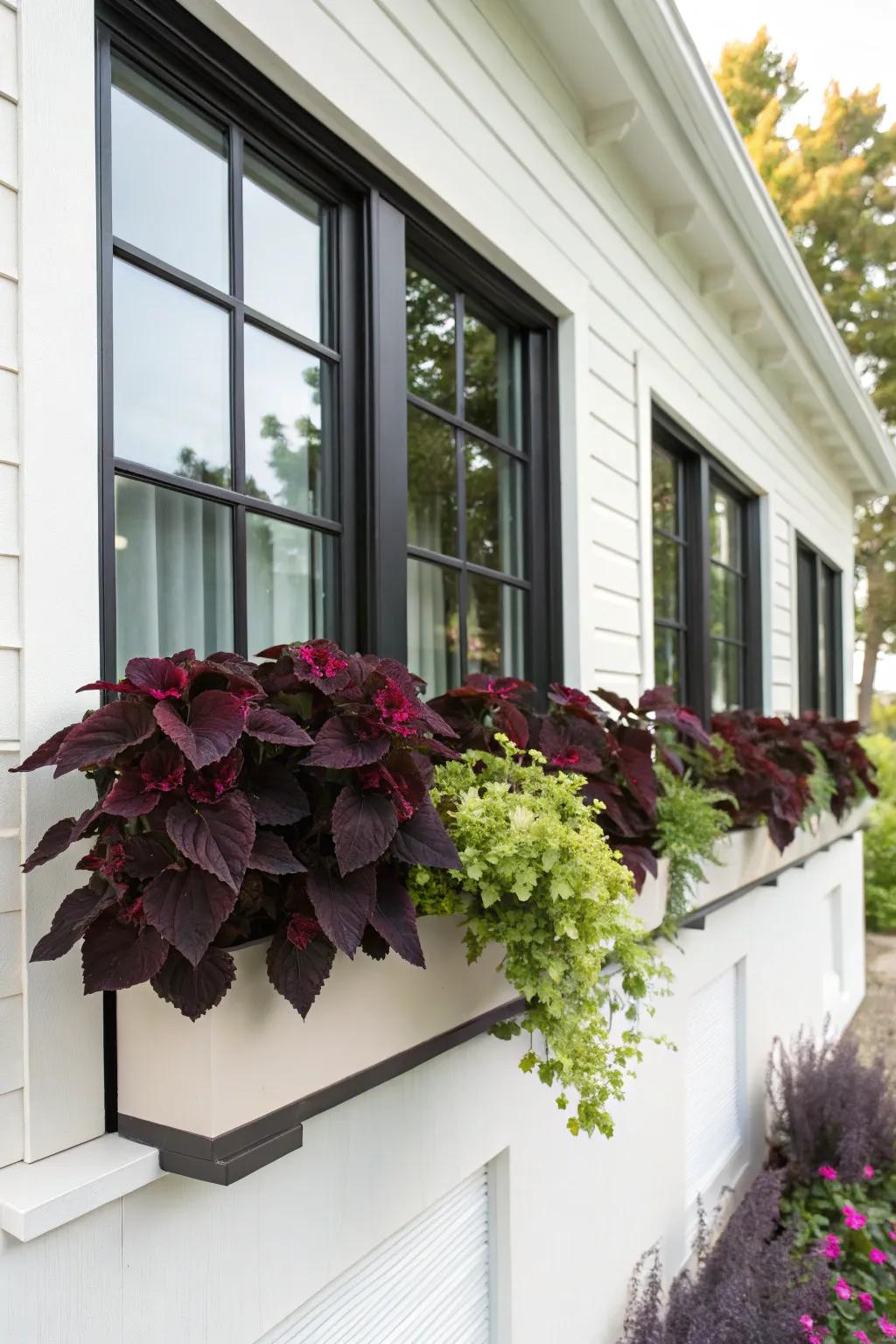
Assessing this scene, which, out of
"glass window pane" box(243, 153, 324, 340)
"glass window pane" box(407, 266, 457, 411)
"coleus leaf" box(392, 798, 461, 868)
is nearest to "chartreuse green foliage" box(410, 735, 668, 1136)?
"coleus leaf" box(392, 798, 461, 868)

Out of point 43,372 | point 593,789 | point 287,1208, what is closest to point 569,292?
point 593,789

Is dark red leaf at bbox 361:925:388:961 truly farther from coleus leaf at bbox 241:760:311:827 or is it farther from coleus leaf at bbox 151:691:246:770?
coleus leaf at bbox 151:691:246:770

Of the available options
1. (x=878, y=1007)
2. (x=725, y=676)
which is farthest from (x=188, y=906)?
(x=878, y=1007)

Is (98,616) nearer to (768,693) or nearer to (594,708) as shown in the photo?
(594,708)

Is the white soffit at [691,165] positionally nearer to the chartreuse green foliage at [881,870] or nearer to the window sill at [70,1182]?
the window sill at [70,1182]

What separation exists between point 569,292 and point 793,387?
2995mm

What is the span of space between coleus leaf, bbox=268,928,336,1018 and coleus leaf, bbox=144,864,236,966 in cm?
12

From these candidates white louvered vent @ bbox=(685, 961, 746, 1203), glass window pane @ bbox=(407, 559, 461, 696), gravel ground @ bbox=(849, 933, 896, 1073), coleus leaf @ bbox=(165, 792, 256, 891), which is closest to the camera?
coleus leaf @ bbox=(165, 792, 256, 891)

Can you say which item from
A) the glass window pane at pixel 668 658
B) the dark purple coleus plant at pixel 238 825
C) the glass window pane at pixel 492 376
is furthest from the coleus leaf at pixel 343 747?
the glass window pane at pixel 668 658

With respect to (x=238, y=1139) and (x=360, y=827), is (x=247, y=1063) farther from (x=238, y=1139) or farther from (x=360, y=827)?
(x=360, y=827)

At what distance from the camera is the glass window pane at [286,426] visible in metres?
1.77

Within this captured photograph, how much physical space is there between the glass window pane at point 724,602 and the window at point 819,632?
130cm

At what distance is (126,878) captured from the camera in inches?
45.3

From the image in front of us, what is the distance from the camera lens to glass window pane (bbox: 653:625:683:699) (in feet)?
12.0
